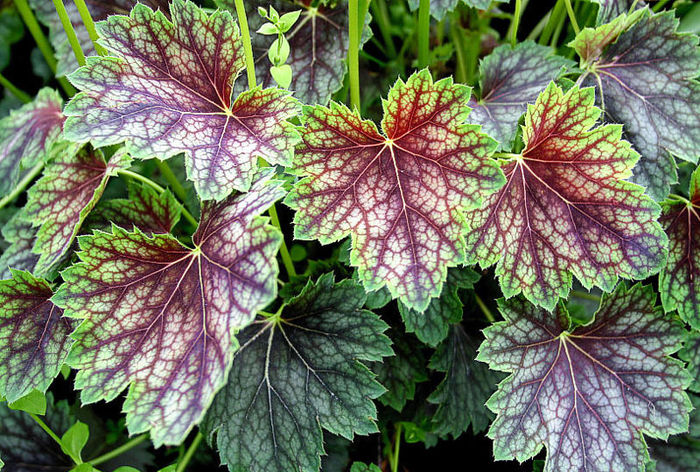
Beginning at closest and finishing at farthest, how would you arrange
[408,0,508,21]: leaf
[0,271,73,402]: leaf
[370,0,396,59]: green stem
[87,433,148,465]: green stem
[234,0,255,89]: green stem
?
[234,0,255,89]: green stem < [0,271,73,402]: leaf < [408,0,508,21]: leaf < [87,433,148,465]: green stem < [370,0,396,59]: green stem

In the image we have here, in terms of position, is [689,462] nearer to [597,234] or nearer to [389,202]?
[597,234]

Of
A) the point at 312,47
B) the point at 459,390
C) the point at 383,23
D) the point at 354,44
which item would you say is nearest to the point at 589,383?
the point at 459,390

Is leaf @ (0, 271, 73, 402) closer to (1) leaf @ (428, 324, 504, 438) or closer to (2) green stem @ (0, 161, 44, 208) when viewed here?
(2) green stem @ (0, 161, 44, 208)

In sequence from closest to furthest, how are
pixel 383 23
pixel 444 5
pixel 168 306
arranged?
pixel 168 306
pixel 444 5
pixel 383 23

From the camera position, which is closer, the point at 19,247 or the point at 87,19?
the point at 87,19

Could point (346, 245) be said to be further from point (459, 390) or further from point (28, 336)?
point (28, 336)

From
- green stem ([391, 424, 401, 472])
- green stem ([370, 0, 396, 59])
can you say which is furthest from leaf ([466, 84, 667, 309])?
green stem ([370, 0, 396, 59])
